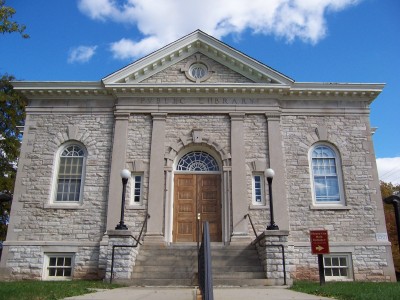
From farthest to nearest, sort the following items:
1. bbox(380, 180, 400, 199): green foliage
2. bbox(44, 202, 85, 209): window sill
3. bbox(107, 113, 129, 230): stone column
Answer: bbox(380, 180, 400, 199): green foliage → bbox(44, 202, 85, 209): window sill → bbox(107, 113, 129, 230): stone column

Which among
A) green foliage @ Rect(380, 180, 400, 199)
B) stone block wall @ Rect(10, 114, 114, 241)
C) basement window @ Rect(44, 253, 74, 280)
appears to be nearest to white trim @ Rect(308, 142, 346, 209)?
stone block wall @ Rect(10, 114, 114, 241)

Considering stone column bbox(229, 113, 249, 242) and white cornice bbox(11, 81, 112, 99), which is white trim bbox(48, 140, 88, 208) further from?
stone column bbox(229, 113, 249, 242)

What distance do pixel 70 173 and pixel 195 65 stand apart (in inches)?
248

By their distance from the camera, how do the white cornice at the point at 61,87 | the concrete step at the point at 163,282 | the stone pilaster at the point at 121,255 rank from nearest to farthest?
1. the concrete step at the point at 163,282
2. the stone pilaster at the point at 121,255
3. the white cornice at the point at 61,87

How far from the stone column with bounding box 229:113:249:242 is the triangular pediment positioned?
5.59 ft

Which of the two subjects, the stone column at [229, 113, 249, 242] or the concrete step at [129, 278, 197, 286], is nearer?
the concrete step at [129, 278, 197, 286]

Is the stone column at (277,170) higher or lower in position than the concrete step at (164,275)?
higher

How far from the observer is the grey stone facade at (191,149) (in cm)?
1327

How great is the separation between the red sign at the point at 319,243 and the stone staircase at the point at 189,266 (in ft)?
5.07

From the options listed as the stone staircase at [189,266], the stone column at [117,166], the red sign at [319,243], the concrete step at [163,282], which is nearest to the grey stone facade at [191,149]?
the stone column at [117,166]

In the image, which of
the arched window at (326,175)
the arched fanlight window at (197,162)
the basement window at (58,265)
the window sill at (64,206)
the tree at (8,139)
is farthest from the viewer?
the tree at (8,139)

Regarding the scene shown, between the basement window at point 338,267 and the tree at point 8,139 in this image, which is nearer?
the basement window at point 338,267

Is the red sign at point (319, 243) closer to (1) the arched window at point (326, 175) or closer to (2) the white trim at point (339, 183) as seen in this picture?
(2) the white trim at point (339, 183)

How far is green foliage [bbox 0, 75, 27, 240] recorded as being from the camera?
2175 cm
